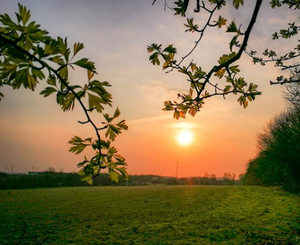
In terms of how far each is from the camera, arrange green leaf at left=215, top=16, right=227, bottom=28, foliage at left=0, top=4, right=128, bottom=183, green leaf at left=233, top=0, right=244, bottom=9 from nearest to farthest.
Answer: foliage at left=0, top=4, right=128, bottom=183 → green leaf at left=233, top=0, right=244, bottom=9 → green leaf at left=215, top=16, right=227, bottom=28

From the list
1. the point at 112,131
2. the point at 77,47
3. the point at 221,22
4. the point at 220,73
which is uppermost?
the point at 221,22

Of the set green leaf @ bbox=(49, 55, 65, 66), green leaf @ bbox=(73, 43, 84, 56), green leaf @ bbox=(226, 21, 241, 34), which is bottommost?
green leaf @ bbox=(49, 55, 65, 66)

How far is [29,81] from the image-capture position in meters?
0.73

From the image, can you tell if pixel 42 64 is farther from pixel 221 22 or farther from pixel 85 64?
pixel 221 22

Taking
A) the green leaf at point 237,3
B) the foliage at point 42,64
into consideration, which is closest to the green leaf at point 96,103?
the foliage at point 42,64

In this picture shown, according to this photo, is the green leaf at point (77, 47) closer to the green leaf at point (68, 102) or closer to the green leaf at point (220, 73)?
the green leaf at point (68, 102)

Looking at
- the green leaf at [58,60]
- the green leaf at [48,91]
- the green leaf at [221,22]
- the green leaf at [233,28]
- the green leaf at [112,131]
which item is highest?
the green leaf at [221,22]

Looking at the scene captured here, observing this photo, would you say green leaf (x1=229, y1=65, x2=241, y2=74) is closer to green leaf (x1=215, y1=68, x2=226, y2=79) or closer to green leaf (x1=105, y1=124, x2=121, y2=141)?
green leaf (x1=215, y1=68, x2=226, y2=79)

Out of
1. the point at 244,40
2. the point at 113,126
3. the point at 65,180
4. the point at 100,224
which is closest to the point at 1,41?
the point at 113,126

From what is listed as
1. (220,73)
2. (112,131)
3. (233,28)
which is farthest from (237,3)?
(112,131)

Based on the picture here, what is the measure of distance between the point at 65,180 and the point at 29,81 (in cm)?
3680

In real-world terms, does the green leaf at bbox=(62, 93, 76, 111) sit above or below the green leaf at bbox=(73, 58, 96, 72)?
below

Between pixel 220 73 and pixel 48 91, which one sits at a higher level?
pixel 220 73

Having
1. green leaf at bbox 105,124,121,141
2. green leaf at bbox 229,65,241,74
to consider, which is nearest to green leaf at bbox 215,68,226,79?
green leaf at bbox 229,65,241,74
